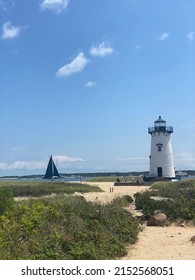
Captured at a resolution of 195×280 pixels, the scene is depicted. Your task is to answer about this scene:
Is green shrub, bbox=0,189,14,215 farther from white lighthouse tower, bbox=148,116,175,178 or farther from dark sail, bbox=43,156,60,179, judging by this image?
dark sail, bbox=43,156,60,179

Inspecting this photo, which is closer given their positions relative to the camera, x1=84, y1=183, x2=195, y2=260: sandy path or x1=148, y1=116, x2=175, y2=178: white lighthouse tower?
x1=84, y1=183, x2=195, y2=260: sandy path

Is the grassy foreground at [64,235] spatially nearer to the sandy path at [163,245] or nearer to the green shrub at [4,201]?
the sandy path at [163,245]

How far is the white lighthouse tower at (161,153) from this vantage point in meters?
41.9

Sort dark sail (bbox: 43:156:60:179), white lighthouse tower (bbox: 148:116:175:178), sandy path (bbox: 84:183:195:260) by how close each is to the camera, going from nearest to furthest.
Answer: sandy path (bbox: 84:183:195:260) → white lighthouse tower (bbox: 148:116:175:178) → dark sail (bbox: 43:156:60:179)

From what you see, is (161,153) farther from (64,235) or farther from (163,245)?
(64,235)

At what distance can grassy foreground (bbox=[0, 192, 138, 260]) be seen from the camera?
27.6 ft

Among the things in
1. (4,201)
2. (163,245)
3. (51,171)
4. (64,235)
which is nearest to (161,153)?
(4,201)

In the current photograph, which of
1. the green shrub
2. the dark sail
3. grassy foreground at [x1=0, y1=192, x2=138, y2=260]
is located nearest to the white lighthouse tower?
the green shrub

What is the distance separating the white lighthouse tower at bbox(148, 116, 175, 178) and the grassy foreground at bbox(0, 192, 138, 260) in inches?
1164

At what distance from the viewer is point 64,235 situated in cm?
954

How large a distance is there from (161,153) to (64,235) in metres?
33.3

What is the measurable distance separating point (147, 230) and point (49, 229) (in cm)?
431

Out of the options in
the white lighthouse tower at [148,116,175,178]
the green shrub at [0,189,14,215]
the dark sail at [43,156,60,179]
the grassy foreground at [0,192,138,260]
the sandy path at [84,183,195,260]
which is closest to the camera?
the grassy foreground at [0,192,138,260]

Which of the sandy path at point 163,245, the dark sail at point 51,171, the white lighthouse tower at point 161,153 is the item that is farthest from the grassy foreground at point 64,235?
the dark sail at point 51,171
